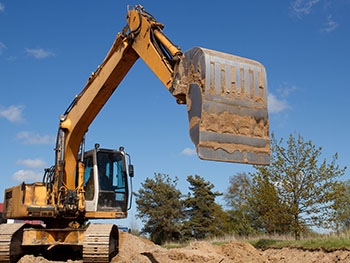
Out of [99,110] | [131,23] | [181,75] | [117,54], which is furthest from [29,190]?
[181,75]

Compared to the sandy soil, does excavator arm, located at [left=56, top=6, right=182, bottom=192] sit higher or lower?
higher

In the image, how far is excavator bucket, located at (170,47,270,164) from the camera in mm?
5441

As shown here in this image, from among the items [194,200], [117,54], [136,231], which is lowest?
[136,231]

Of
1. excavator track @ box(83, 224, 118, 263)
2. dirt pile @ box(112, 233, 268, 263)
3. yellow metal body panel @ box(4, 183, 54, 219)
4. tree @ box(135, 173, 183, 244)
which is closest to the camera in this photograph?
excavator track @ box(83, 224, 118, 263)

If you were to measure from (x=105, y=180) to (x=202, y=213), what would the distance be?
23330 mm

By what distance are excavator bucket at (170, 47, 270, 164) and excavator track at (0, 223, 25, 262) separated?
19.4 feet

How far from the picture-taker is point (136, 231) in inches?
1403

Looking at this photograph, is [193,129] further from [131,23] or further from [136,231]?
[136,231]

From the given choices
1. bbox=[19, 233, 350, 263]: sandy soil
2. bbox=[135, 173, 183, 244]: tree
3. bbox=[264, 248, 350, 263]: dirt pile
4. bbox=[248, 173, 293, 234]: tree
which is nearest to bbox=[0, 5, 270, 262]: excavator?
bbox=[19, 233, 350, 263]: sandy soil

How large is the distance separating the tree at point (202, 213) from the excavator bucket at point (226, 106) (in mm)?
25344

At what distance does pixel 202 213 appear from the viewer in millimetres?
32531

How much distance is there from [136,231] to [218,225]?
817 centimetres

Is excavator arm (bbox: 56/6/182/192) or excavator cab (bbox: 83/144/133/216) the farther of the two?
excavator cab (bbox: 83/144/133/216)

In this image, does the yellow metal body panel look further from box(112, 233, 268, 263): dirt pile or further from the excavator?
box(112, 233, 268, 263): dirt pile
